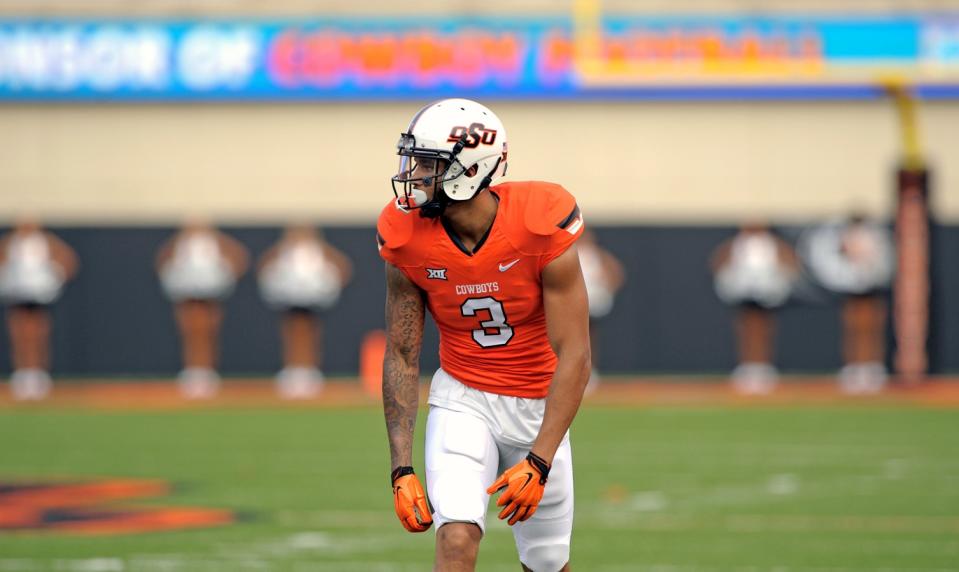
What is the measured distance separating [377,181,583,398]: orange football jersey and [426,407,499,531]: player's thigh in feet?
0.50

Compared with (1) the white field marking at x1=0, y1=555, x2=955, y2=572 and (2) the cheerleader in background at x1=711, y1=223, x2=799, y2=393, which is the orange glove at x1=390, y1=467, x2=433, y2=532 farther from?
(2) the cheerleader in background at x1=711, y1=223, x2=799, y2=393

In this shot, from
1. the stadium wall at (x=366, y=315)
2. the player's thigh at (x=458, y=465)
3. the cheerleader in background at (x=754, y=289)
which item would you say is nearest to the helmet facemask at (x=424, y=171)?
the player's thigh at (x=458, y=465)

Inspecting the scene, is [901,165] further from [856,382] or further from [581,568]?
[581,568]

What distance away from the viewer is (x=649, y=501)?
1005cm

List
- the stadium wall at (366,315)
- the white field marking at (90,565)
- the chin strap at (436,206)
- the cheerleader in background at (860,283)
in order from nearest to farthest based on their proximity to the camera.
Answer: the chin strap at (436,206) → the white field marking at (90,565) → the cheerleader in background at (860,283) → the stadium wall at (366,315)

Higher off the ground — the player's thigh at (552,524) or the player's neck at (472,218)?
the player's neck at (472,218)

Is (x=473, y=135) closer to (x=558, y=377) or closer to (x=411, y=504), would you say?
(x=558, y=377)

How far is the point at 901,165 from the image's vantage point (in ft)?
60.0

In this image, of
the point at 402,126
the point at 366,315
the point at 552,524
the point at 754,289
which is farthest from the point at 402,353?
the point at 402,126

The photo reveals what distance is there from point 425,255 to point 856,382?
561 inches

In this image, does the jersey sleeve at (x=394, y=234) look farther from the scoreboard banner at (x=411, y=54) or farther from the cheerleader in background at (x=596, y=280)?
the scoreboard banner at (x=411, y=54)

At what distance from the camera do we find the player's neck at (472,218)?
5.38 meters

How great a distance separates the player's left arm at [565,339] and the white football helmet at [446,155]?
0.37 m

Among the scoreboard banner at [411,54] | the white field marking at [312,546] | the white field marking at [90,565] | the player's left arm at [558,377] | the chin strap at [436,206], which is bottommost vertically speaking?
the white field marking at [312,546]
